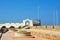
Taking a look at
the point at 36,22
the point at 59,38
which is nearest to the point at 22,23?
the point at 36,22

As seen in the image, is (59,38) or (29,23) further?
(29,23)

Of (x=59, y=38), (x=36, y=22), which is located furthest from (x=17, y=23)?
(x=59, y=38)

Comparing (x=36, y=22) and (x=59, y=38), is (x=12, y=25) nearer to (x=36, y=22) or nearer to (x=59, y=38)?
(x=36, y=22)

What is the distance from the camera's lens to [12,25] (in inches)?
2447

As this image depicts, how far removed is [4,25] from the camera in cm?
6206

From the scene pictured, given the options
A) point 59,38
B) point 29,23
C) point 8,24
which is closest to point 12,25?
point 8,24

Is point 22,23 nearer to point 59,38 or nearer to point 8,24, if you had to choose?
point 8,24

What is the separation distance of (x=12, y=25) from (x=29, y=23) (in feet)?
19.4

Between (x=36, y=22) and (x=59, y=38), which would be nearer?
(x=59, y=38)

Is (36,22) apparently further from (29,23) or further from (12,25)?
(12,25)

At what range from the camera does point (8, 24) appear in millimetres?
62969

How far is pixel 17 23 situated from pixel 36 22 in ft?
23.0

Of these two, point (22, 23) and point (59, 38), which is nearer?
point (59, 38)

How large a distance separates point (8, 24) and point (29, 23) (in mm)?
7452
